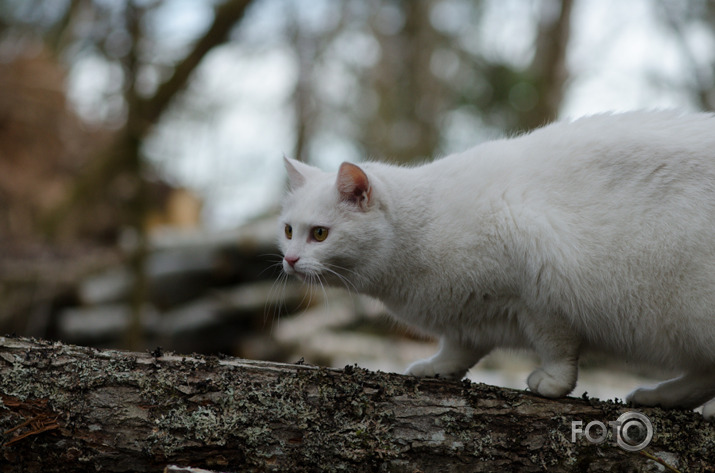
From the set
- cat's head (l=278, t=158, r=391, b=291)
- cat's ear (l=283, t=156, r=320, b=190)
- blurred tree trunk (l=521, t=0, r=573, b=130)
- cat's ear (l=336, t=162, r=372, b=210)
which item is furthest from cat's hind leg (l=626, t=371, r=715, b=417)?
blurred tree trunk (l=521, t=0, r=573, b=130)

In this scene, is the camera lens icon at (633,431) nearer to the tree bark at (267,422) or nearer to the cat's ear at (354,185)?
the tree bark at (267,422)

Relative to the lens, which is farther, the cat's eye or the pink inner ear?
the cat's eye

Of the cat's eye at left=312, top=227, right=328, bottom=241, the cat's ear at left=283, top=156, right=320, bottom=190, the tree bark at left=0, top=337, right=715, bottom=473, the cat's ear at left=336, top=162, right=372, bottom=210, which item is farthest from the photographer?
the cat's ear at left=283, top=156, right=320, bottom=190

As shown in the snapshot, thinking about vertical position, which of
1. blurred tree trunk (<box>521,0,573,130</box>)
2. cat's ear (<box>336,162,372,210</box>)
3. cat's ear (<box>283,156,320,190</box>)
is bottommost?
cat's ear (<box>336,162,372,210</box>)

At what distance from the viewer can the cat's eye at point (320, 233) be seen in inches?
124

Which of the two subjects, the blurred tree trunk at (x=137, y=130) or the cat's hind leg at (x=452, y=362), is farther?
the blurred tree trunk at (x=137, y=130)

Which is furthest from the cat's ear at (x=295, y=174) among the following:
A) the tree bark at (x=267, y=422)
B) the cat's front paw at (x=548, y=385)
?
the cat's front paw at (x=548, y=385)

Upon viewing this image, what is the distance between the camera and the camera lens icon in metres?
2.38

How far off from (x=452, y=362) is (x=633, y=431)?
1.03 m

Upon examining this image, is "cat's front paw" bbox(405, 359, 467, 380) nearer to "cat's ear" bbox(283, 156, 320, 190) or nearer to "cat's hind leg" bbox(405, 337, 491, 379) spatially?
"cat's hind leg" bbox(405, 337, 491, 379)

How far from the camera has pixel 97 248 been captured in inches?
380

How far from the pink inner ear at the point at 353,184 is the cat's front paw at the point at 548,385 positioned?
1.19 metres

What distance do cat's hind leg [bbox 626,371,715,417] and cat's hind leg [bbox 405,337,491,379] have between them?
82 cm

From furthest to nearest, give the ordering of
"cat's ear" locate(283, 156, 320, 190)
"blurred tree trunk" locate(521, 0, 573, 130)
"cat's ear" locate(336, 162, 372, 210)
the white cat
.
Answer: "blurred tree trunk" locate(521, 0, 573, 130) < "cat's ear" locate(283, 156, 320, 190) < "cat's ear" locate(336, 162, 372, 210) < the white cat
